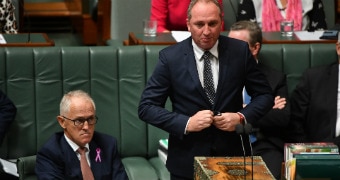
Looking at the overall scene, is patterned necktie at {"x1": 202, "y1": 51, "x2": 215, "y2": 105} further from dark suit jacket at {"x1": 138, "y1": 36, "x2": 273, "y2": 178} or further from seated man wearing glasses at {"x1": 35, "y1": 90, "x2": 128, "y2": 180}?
seated man wearing glasses at {"x1": 35, "y1": 90, "x2": 128, "y2": 180}

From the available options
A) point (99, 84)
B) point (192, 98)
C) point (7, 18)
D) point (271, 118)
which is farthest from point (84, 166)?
point (7, 18)

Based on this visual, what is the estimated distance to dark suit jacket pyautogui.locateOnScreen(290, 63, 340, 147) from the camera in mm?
4500

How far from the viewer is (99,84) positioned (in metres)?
4.72

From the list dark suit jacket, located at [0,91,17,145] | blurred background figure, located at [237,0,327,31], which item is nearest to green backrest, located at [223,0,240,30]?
blurred background figure, located at [237,0,327,31]

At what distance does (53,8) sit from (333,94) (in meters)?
3.90

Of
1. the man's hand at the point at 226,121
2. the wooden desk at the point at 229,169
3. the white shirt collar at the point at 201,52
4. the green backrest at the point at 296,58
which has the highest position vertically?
the white shirt collar at the point at 201,52

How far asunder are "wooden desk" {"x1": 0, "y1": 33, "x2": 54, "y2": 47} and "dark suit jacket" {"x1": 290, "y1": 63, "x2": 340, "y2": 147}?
4.77 feet

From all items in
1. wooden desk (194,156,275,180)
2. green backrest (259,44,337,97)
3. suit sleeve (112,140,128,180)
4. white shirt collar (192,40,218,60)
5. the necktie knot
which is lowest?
suit sleeve (112,140,128,180)

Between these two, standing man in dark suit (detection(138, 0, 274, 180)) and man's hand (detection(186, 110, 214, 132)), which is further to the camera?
standing man in dark suit (detection(138, 0, 274, 180))

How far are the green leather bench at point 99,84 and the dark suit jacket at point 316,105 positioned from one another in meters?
0.27

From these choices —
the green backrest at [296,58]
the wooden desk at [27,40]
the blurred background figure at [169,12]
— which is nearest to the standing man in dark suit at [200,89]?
the green backrest at [296,58]

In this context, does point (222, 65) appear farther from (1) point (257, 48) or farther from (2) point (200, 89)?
(1) point (257, 48)

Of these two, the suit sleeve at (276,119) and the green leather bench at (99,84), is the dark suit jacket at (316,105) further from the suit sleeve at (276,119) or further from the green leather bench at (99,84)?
the green leather bench at (99,84)

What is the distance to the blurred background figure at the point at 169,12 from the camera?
5508 mm
